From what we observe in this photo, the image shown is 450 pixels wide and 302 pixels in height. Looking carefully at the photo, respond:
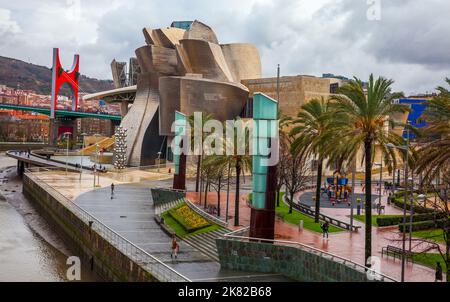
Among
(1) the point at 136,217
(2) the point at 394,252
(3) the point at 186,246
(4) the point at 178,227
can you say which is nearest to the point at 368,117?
(2) the point at 394,252

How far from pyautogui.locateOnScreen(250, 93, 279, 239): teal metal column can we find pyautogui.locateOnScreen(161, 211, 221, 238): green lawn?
5.69 m

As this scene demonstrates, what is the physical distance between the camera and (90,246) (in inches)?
1022

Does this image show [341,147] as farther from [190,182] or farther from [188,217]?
[190,182]

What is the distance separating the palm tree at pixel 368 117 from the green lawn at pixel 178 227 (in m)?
9.35

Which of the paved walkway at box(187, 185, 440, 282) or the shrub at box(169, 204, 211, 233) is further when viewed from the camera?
the shrub at box(169, 204, 211, 233)

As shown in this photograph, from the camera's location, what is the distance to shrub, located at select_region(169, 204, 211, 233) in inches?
1035

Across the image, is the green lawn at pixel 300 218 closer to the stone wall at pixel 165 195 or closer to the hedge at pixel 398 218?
the hedge at pixel 398 218

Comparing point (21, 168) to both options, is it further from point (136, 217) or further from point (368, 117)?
point (368, 117)

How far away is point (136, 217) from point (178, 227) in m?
4.30

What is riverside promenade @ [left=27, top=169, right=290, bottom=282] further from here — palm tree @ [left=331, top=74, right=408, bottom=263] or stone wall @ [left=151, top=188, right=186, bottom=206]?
palm tree @ [left=331, top=74, right=408, bottom=263]

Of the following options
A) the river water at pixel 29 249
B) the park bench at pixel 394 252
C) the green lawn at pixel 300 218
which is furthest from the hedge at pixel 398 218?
Result: the river water at pixel 29 249

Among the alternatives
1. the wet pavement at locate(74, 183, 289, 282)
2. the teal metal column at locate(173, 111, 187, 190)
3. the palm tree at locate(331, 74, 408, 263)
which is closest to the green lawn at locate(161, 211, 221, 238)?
the wet pavement at locate(74, 183, 289, 282)

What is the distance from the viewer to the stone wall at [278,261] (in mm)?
16938
